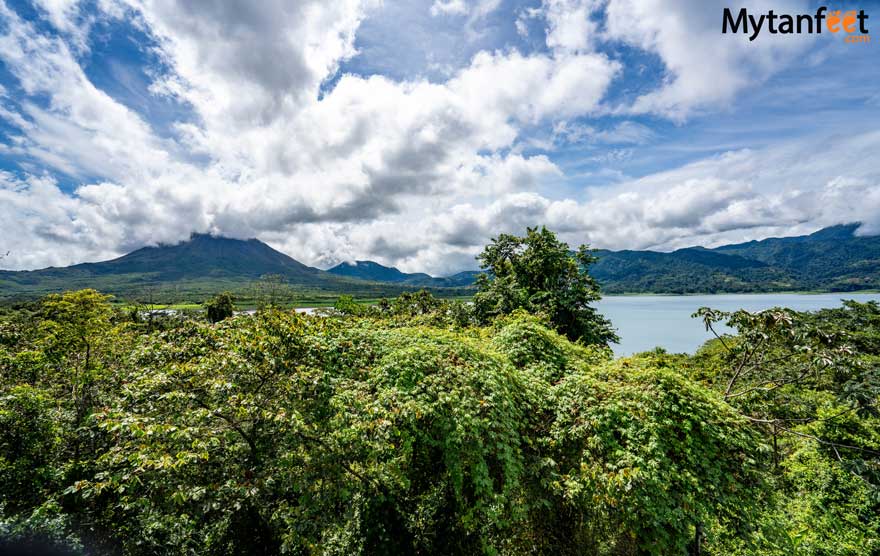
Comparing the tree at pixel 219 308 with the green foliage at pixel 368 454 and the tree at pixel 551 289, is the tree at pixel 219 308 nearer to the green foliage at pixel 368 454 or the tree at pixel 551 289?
the tree at pixel 551 289

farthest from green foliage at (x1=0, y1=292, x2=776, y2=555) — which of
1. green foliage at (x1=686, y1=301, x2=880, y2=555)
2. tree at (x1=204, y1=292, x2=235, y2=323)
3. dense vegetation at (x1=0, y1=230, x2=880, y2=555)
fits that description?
tree at (x1=204, y1=292, x2=235, y2=323)

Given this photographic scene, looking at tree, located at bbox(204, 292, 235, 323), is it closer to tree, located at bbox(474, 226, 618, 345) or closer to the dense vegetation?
tree, located at bbox(474, 226, 618, 345)

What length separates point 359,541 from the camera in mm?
6797

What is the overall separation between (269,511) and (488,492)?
12.3 ft

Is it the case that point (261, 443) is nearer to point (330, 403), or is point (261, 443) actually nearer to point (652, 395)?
Answer: point (330, 403)

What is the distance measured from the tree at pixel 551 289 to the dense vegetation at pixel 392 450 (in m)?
10.8

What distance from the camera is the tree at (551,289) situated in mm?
18891

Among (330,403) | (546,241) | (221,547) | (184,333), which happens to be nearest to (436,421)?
(330,403)

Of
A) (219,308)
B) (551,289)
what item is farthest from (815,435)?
(219,308)

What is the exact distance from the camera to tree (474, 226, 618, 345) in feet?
62.0

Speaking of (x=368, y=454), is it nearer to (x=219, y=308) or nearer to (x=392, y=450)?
(x=392, y=450)

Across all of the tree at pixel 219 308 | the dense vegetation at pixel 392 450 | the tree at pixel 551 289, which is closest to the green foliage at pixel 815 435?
the dense vegetation at pixel 392 450

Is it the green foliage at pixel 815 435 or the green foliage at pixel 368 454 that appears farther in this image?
the green foliage at pixel 815 435

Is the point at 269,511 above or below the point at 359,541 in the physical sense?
above
